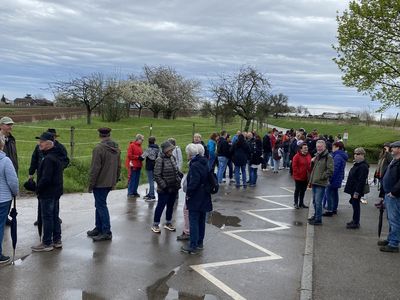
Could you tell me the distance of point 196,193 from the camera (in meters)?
7.14

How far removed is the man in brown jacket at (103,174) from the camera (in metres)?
7.45

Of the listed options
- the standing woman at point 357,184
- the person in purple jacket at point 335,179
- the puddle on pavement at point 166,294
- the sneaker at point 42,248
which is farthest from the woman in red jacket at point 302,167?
the sneaker at point 42,248

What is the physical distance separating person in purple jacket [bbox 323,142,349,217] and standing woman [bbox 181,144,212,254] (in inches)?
176

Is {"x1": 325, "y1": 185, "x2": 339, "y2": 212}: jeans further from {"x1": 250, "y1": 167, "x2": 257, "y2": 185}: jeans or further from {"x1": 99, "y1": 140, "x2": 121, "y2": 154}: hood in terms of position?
{"x1": 99, "y1": 140, "x2": 121, "y2": 154}: hood

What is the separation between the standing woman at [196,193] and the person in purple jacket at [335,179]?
176 inches

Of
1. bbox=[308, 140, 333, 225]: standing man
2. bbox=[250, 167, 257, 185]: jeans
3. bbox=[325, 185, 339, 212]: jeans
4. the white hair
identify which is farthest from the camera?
bbox=[250, 167, 257, 185]: jeans

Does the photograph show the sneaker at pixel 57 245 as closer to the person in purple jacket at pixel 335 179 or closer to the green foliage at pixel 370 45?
the person in purple jacket at pixel 335 179

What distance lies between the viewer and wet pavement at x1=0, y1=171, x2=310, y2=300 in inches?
216

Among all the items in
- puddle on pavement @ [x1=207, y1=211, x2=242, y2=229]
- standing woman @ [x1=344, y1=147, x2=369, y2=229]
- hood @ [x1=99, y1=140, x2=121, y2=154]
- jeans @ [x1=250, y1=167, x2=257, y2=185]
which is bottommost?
puddle on pavement @ [x1=207, y1=211, x2=242, y2=229]

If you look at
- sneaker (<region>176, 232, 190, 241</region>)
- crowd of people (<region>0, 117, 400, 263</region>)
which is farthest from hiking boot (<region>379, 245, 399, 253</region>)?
sneaker (<region>176, 232, 190, 241</region>)

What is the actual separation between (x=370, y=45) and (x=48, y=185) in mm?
15254

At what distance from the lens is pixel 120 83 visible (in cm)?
4878

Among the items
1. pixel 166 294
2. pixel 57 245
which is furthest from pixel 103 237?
pixel 166 294

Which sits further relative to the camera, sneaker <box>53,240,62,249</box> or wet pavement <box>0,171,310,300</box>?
sneaker <box>53,240,62,249</box>
